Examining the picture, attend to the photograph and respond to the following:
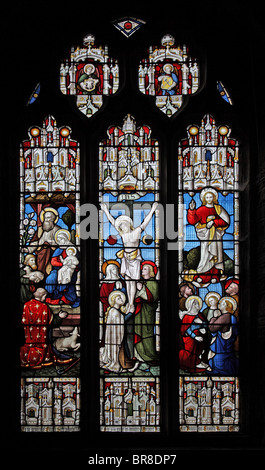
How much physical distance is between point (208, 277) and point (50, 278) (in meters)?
1.70

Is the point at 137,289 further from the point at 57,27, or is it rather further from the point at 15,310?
the point at 57,27

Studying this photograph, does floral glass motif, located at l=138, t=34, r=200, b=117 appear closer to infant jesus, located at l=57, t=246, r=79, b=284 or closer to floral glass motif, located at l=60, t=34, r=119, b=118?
floral glass motif, located at l=60, t=34, r=119, b=118

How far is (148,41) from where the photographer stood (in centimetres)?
875

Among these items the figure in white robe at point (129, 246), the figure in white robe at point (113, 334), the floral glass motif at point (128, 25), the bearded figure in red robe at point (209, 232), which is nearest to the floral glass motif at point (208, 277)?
the bearded figure in red robe at point (209, 232)

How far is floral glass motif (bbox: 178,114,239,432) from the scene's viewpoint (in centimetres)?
819

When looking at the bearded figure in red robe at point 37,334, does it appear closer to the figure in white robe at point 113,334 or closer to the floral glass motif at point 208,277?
the figure in white robe at point 113,334

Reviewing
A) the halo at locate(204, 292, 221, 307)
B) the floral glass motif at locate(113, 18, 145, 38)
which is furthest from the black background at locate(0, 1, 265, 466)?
the halo at locate(204, 292, 221, 307)

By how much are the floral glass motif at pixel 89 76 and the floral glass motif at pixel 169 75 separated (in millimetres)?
358

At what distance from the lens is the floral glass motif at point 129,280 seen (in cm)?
819

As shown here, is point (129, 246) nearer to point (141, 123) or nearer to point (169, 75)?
point (141, 123)

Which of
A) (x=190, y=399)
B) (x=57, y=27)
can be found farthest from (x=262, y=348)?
(x=57, y=27)

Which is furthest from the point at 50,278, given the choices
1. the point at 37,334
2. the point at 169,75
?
the point at 169,75

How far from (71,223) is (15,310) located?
3.64ft

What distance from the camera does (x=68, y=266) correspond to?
8367 mm
